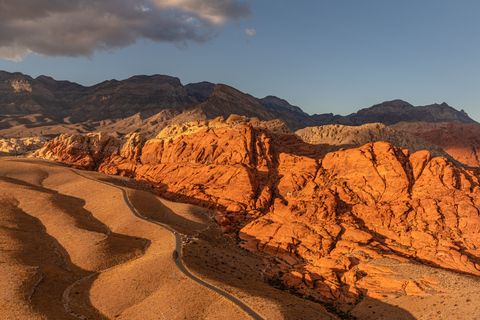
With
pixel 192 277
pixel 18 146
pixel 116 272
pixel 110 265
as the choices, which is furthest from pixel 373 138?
pixel 18 146

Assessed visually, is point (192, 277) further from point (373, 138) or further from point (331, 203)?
point (373, 138)

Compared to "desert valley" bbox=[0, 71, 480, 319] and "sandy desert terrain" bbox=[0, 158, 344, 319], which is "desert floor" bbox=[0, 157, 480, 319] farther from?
"desert valley" bbox=[0, 71, 480, 319]

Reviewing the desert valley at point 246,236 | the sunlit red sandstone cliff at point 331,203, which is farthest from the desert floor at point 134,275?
the sunlit red sandstone cliff at point 331,203

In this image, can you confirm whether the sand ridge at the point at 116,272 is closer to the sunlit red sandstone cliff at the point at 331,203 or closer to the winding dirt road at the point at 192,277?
the winding dirt road at the point at 192,277

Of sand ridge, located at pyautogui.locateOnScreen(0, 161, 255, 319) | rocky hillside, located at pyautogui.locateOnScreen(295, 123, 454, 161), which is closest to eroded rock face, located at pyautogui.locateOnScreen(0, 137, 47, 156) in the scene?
sand ridge, located at pyautogui.locateOnScreen(0, 161, 255, 319)

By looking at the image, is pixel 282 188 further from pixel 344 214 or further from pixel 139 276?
pixel 139 276

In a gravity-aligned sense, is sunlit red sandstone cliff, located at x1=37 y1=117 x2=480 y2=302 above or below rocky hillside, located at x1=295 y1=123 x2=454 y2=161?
below

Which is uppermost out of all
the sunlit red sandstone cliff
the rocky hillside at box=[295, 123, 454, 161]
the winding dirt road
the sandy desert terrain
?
the rocky hillside at box=[295, 123, 454, 161]

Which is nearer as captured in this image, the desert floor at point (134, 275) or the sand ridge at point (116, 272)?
the sand ridge at point (116, 272)
